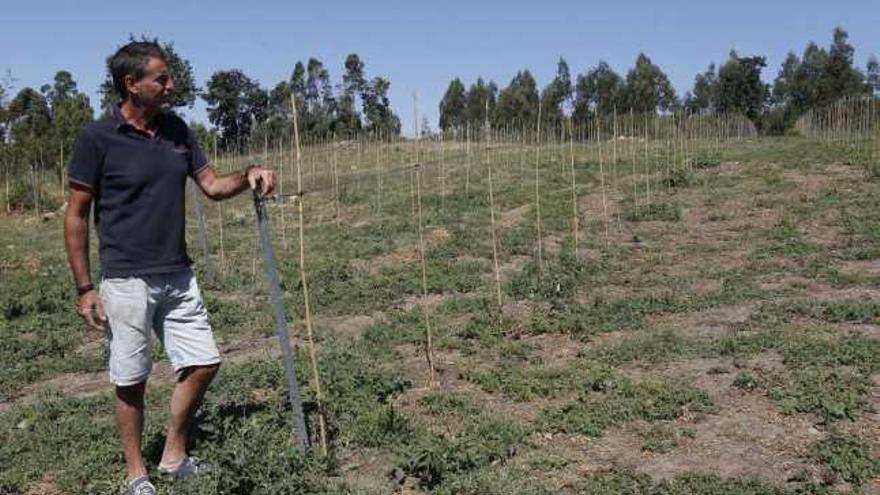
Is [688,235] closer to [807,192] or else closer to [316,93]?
[807,192]

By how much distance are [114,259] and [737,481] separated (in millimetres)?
2749

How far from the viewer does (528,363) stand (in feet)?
17.3

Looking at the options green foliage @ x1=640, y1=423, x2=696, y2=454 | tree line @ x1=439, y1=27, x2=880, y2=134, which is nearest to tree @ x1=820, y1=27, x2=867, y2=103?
tree line @ x1=439, y1=27, x2=880, y2=134

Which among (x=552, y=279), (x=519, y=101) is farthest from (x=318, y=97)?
(x=552, y=279)

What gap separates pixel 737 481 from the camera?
3408mm

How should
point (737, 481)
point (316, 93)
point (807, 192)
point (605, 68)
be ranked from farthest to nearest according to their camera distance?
1. point (605, 68)
2. point (316, 93)
3. point (807, 192)
4. point (737, 481)

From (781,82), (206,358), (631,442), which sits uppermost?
(781,82)

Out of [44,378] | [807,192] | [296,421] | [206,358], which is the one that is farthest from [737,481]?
[807,192]

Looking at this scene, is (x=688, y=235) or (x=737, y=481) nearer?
(x=737, y=481)

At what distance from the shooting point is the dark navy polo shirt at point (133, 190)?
301 cm

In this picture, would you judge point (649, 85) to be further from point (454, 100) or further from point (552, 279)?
point (552, 279)

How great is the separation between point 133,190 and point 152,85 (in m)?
0.41

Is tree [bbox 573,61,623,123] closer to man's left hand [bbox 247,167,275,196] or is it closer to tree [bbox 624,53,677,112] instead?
tree [bbox 624,53,677,112]

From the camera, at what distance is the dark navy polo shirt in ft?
9.87
